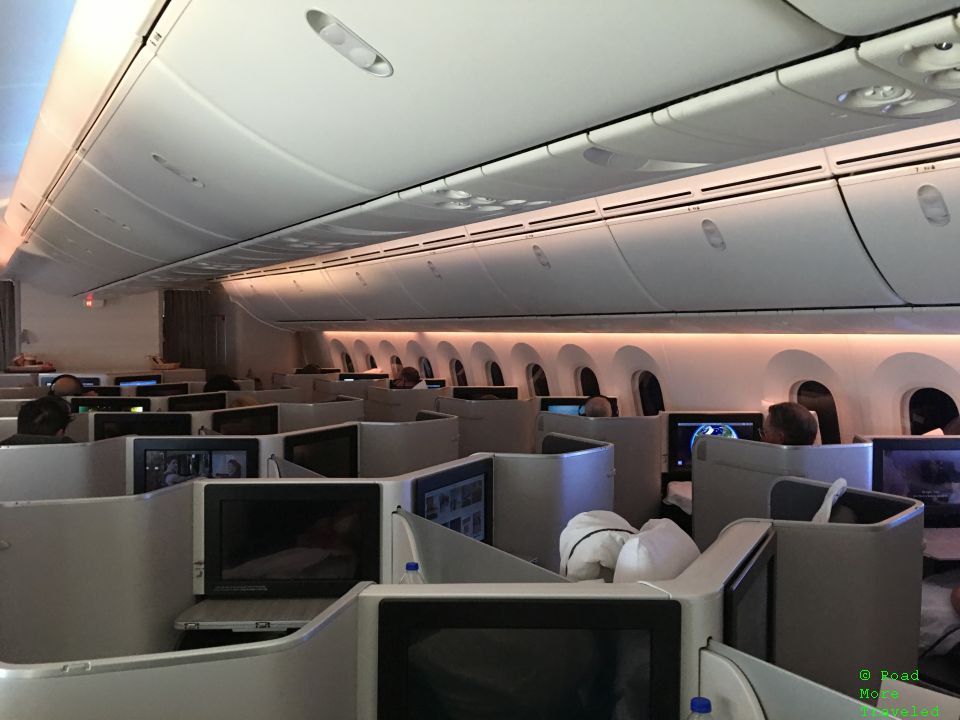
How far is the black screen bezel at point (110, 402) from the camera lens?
770 cm

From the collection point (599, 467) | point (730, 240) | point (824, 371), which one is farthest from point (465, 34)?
point (824, 371)

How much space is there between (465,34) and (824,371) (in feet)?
22.5

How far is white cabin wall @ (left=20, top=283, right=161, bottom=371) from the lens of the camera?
1579 centimetres

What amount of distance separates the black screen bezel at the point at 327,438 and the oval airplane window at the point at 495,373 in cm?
861

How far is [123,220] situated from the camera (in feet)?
19.5

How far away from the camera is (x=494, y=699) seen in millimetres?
1589

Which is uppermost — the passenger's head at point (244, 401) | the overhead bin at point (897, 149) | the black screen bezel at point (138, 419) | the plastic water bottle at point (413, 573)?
the overhead bin at point (897, 149)

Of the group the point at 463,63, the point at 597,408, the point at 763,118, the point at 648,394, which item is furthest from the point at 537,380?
the point at 463,63

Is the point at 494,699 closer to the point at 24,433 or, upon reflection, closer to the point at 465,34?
the point at 465,34

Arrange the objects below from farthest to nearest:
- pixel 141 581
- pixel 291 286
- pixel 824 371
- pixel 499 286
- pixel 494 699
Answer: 1. pixel 291 286
2. pixel 499 286
3. pixel 824 371
4. pixel 141 581
5. pixel 494 699

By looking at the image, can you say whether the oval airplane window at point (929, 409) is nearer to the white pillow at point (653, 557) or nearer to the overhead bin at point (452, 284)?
the overhead bin at point (452, 284)

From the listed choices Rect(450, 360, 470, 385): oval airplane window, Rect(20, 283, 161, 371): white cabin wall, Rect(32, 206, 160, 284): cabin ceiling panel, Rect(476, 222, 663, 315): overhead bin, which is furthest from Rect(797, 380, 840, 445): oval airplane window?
Rect(20, 283, 161, 371): white cabin wall

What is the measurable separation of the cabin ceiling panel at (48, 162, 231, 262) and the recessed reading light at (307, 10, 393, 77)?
9.32 ft

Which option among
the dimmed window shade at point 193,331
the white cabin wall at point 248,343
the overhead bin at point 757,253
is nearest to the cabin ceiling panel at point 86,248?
the overhead bin at point 757,253
